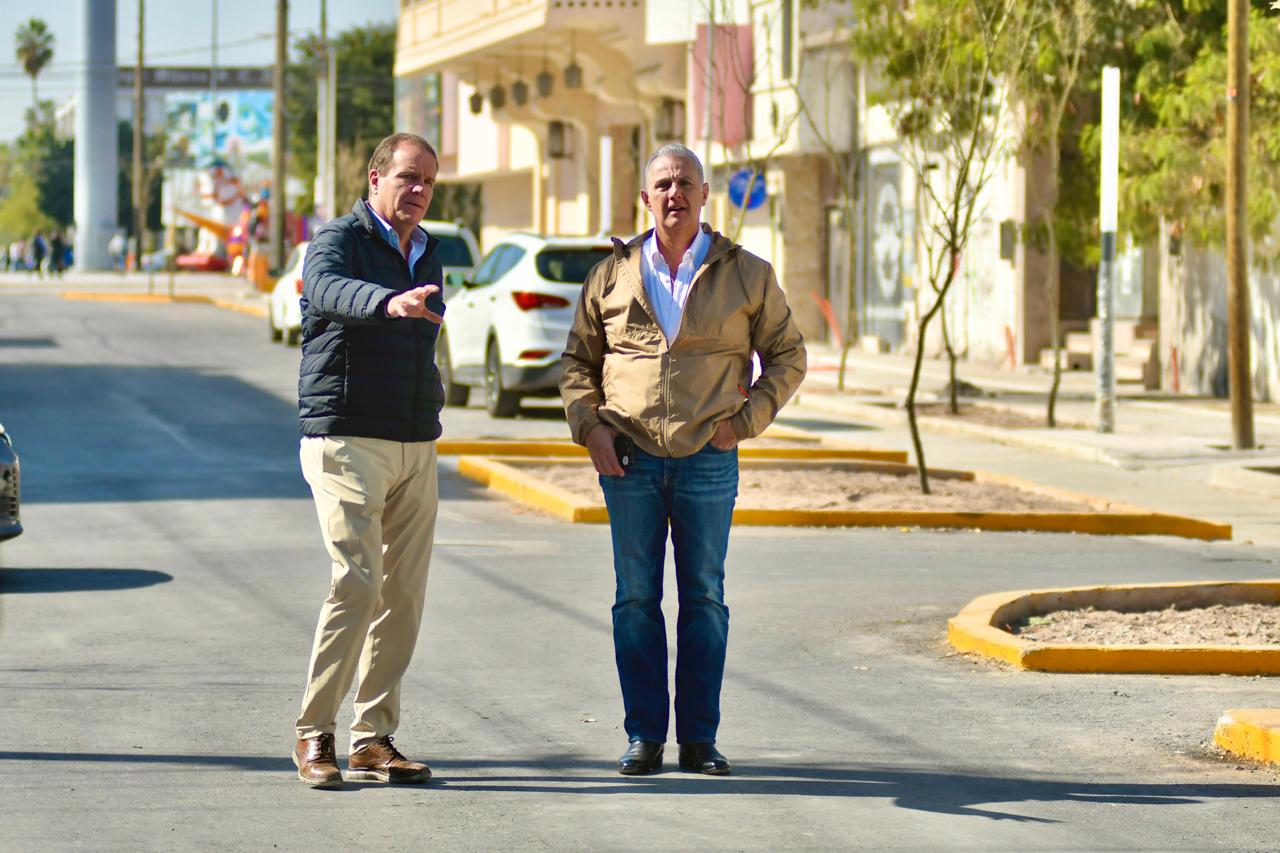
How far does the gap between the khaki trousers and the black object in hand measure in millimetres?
547

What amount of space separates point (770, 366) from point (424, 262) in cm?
109

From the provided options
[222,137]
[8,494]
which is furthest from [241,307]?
[222,137]

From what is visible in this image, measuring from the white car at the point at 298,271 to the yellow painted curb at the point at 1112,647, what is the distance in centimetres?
→ 1891

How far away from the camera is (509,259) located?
23375mm

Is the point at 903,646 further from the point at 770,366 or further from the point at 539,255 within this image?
the point at 539,255

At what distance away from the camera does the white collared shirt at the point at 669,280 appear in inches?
278

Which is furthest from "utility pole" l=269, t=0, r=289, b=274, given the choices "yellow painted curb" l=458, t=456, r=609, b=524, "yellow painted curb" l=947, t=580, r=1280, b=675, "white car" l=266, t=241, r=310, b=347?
"yellow painted curb" l=947, t=580, r=1280, b=675

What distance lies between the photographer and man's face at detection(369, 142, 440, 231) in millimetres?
6879

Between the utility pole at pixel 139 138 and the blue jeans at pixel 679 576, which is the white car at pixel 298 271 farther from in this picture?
the utility pole at pixel 139 138

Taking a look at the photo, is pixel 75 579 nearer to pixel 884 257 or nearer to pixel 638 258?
pixel 638 258

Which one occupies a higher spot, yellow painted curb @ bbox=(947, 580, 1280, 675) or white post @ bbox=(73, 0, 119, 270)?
white post @ bbox=(73, 0, 119, 270)

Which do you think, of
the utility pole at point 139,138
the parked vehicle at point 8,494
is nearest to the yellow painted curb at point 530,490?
the parked vehicle at point 8,494

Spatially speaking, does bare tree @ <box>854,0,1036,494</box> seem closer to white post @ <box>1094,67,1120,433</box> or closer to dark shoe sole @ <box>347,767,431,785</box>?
white post @ <box>1094,67,1120,433</box>

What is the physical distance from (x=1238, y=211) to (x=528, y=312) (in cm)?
666
